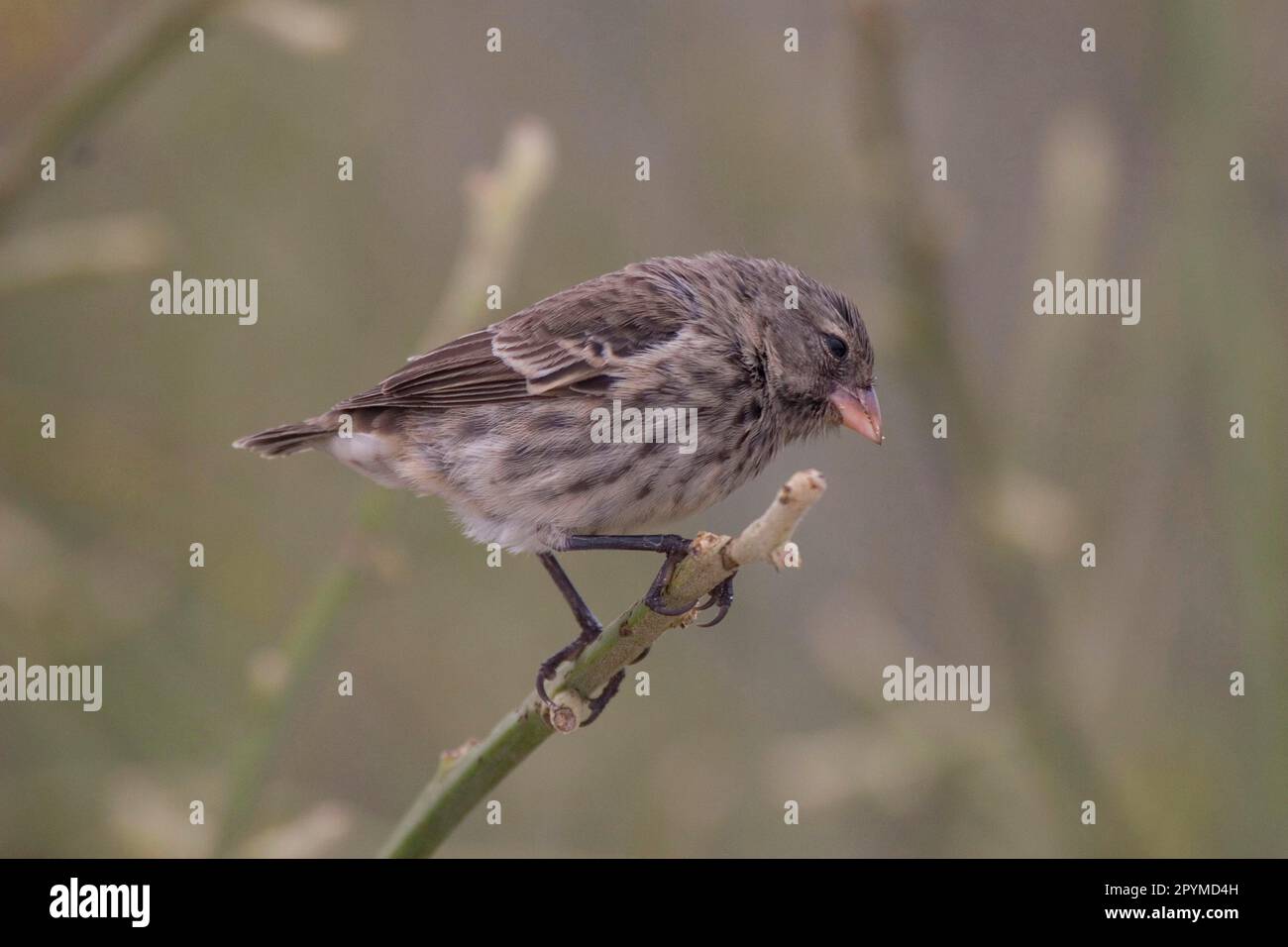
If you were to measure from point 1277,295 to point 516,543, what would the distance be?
110 inches

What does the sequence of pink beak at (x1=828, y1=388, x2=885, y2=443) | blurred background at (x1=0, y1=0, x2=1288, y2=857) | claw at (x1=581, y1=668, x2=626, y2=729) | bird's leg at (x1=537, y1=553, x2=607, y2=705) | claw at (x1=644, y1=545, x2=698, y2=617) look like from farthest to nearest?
pink beak at (x1=828, y1=388, x2=885, y2=443)
blurred background at (x1=0, y1=0, x2=1288, y2=857)
bird's leg at (x1=537, y1=553, x2=607, y2=705)
claw at (x1=581, y1=668, x2=626, y2=729)
claw at (x1=644, y1=545, x2=698, y2=617)

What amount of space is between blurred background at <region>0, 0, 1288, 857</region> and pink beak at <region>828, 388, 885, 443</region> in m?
0.18

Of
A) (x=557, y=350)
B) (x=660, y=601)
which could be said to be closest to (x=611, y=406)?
(x=557, y=350)

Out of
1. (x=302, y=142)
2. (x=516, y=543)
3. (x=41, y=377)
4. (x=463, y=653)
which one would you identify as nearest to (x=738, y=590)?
(x=463, y=653)

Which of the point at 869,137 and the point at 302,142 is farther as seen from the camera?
the point at 302,142

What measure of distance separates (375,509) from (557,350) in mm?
1061

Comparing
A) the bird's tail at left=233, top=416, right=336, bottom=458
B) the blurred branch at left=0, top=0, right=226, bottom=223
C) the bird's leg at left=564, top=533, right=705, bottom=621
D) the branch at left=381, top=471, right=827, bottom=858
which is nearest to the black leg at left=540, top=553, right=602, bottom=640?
the bird's leg at left=564, top=533, right=705, bottom=621

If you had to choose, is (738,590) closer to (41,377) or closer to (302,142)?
(302,142)

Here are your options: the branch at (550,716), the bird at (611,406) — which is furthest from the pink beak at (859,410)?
the branch at (550,716)

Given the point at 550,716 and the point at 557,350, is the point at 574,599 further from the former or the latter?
the point at 550,716

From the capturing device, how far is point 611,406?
16.3ft

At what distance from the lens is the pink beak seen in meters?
5.04

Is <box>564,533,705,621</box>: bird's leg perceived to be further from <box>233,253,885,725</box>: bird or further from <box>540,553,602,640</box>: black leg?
<box>540,553,602,640</box>: black leg

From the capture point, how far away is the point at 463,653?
21.9ft
